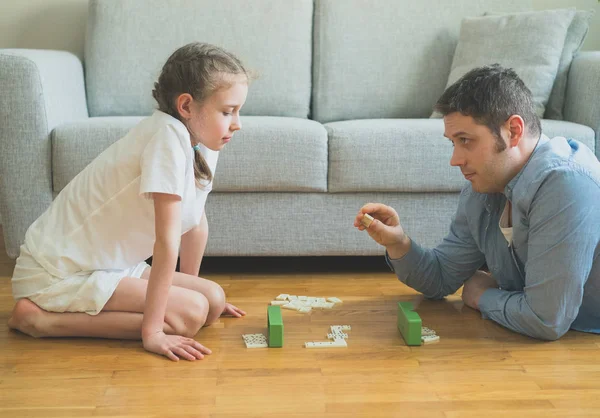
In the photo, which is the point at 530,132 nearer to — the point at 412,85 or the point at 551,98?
the point at 551,98

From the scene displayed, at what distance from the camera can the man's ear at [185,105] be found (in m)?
1.83

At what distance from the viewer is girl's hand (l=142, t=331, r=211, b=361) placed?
177 centimetres

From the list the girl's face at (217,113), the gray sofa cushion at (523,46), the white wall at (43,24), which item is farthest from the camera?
the white wall at (43,24)

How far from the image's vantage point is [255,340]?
1893 millimetres

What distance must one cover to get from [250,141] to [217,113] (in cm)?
60

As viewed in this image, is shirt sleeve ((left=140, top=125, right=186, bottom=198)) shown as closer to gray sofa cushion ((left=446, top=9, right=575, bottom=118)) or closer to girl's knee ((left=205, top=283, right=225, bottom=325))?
girl's knee ((left=205, top=283, right=225, bottom=325))

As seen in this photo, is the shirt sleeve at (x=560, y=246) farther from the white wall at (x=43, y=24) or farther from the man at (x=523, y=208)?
the white wall at (x=43, y=24)

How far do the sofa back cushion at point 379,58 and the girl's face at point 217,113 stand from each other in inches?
50.6

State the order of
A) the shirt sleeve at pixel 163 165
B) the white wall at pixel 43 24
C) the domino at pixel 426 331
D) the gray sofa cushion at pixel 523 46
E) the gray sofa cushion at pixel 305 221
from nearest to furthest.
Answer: the shirt sleeve at pixel 163 165
the domino at pixel 426 331
the gray sofa cushion at pixel 305 221
the gray sofa cushion at pixel 523 46
the white wall at pixel 43 24

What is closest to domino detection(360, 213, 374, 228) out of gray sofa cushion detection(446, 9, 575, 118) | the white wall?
gray sofa cushion detection(446, 9, 575, 118)

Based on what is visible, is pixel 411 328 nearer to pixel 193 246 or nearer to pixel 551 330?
pixel 551 330

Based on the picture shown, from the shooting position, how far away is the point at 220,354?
71.3 inches

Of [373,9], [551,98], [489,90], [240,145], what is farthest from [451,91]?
[373,9]

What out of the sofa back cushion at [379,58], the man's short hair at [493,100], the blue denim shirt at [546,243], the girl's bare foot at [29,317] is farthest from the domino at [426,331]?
the sofa back cushion at [379,58]
